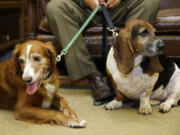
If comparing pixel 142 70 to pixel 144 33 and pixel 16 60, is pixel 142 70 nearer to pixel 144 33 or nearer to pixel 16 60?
pixel 144 33

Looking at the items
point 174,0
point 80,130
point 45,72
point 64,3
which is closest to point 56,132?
point 80,130

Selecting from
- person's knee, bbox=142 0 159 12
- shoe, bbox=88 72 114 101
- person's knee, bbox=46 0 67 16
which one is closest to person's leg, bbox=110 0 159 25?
person's knee, bbox=142 0 159 12

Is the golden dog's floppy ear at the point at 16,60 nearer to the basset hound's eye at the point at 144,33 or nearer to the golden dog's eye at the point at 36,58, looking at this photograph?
the golden dog's eye at the point at 36,58

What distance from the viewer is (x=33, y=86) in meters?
1.79

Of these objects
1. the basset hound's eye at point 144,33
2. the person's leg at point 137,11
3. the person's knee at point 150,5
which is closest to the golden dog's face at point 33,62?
the basset hound's eye at point 144,33

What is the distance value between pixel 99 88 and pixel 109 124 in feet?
1.80

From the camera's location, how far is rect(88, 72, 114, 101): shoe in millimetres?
2250

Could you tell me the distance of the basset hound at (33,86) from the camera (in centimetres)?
175

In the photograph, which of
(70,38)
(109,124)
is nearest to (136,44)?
(109,124)

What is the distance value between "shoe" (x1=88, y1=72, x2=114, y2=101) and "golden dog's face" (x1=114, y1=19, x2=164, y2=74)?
400 mm

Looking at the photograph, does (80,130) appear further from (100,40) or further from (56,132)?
(100,40)

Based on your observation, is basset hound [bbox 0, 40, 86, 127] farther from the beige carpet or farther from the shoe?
the shoe

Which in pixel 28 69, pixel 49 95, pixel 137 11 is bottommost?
pixel 49 95

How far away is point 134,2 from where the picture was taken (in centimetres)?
249
